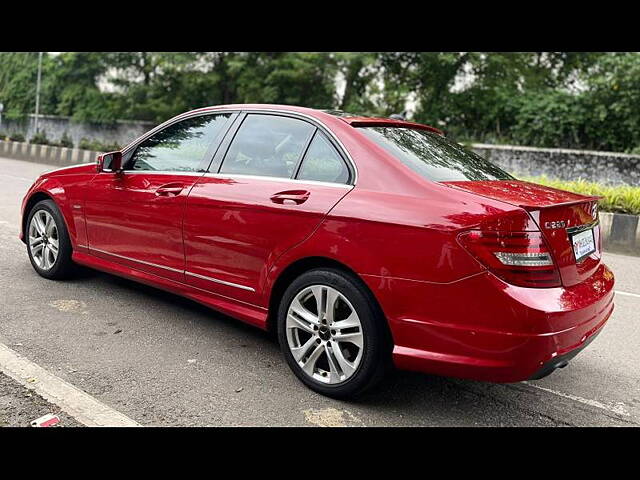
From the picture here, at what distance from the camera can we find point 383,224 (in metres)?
2.94

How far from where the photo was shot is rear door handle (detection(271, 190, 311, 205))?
3.30m

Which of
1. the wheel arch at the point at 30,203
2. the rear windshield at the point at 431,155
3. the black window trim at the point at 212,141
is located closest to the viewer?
the rear windshield at the point at 431,155

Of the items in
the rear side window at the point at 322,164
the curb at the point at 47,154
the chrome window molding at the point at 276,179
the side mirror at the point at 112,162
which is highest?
the rear side window at the point at 322,164

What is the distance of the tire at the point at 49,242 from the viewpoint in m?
4.94

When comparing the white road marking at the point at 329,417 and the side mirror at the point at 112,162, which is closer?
the white road marking at the point at 329,417

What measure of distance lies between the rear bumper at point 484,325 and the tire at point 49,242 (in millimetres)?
3081

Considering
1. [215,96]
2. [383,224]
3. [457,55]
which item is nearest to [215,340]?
[383,224]

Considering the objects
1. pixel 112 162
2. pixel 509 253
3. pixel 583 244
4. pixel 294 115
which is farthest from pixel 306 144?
pixel 112 162

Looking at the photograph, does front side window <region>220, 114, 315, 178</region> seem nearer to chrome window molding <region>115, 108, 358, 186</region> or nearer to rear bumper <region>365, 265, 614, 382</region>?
chrome window molding <region>115, 108, 358, 186</region>

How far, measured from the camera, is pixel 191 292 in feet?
13.0

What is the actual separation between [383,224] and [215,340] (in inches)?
63.5

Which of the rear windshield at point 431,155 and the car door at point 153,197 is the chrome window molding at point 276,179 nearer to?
the car door at point 153,197

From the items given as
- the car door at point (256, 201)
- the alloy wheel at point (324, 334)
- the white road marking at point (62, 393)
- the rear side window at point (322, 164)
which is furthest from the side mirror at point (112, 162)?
the alloy wheel at point (324, 334)
